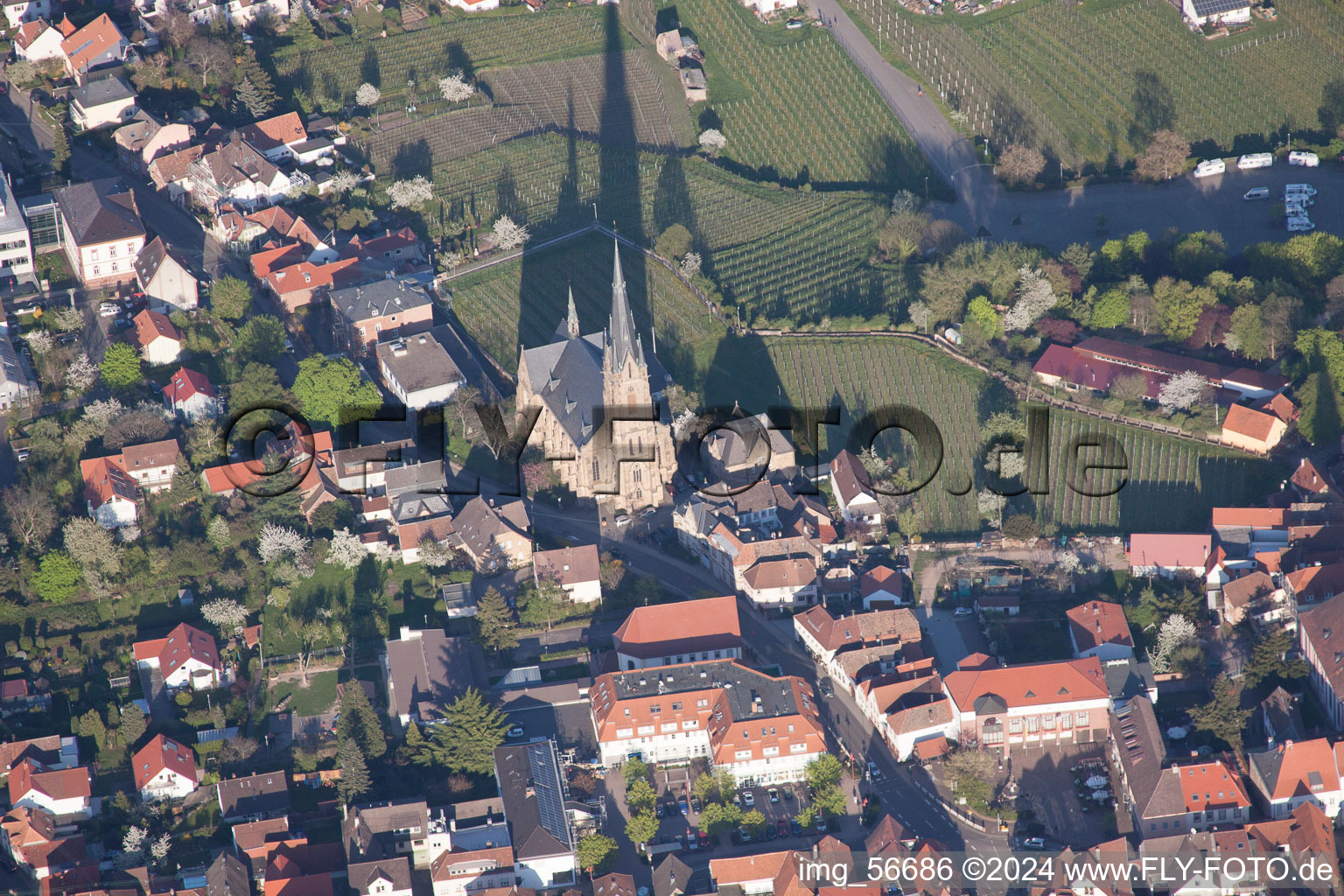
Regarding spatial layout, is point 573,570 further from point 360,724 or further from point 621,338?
point 360,724

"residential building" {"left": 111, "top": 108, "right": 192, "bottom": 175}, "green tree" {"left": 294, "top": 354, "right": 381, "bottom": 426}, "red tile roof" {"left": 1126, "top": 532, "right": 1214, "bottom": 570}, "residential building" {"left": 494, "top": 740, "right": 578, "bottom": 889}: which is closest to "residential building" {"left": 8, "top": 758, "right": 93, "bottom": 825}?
"residential building" {"left": 494, "top": 740, "right": 578, "bottom": 889}

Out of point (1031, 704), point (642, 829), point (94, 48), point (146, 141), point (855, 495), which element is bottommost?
point (642, 829)

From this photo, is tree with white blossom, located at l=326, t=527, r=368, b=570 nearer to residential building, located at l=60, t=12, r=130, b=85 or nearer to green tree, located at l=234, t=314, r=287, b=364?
green tree, located at l=234, t=314, r=287, b=364

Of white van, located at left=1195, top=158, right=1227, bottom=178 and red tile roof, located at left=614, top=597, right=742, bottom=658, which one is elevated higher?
white van, located at left=1195, top=158, right=1227, bottom=178

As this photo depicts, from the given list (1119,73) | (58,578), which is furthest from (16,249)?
(1119,73)

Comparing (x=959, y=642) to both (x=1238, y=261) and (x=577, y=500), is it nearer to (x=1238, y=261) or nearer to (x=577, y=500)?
(x=577, y=500)

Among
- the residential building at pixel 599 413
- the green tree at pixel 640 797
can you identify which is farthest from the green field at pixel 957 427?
the green tree at pixel 640 797
